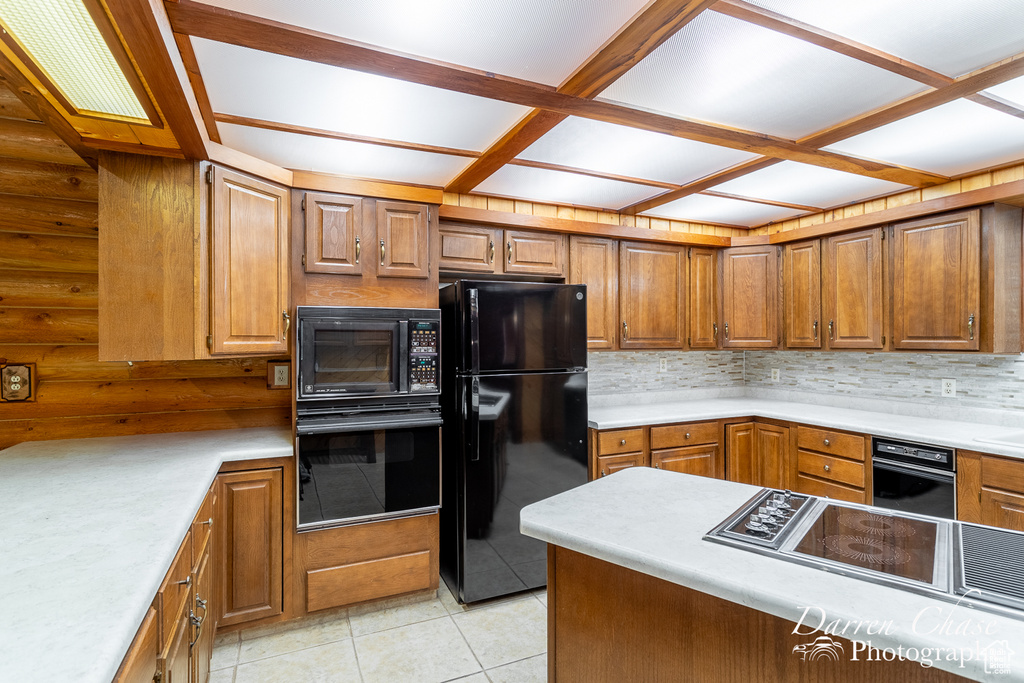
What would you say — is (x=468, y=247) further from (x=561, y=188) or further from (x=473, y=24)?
(x=473, y=24)

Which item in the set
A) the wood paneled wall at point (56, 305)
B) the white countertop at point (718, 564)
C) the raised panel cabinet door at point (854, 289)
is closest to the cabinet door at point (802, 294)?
the raised panel cabinet door at point (854, 289)

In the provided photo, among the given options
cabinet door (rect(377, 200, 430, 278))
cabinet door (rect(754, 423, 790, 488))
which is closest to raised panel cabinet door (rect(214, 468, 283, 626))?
cabinet door (rect(377, 200, 430, 278))

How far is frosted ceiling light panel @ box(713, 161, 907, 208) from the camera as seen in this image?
2.75m

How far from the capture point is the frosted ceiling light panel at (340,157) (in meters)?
2.21

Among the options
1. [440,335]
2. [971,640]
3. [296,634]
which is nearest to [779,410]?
[440,335]

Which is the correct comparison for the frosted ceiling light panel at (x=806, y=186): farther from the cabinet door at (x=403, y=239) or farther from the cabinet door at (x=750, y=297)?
the cabinet door at (x=403, y=239)

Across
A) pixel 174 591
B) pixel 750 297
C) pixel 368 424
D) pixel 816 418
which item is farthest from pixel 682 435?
pixel 174 591

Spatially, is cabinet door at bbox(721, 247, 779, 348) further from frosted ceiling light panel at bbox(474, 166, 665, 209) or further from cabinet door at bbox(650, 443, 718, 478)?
frosted ceiling light panel at bbox(474, 166, 665, 209)

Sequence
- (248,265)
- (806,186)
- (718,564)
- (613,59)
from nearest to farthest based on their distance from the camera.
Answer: (718,564) → (613,59) → (248,265) → (806,186)

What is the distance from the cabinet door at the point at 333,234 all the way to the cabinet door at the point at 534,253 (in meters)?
0.97

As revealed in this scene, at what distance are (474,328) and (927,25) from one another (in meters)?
2.00

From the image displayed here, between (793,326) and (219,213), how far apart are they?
12.1ft

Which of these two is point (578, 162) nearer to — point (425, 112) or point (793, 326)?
point (425, 112)

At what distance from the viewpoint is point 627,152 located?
7.99 feet
